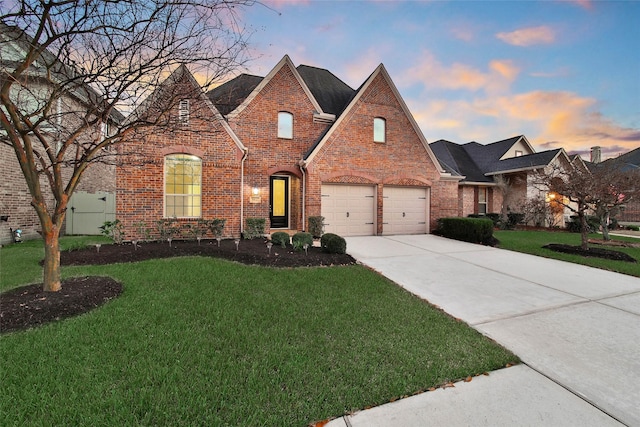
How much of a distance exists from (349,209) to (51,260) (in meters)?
9.47

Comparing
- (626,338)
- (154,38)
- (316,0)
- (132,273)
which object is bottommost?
(626,338)

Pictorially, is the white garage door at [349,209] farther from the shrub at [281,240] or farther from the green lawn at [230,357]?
the green lawn at [230,357]

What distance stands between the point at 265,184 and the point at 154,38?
24.7 ft

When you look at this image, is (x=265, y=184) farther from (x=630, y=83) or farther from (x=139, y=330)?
(x=630, y=83)

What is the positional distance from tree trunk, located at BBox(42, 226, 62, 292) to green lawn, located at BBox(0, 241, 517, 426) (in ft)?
3.15

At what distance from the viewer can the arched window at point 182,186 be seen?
30.8ft

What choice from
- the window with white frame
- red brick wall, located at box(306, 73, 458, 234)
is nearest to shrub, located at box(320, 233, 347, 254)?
red brick wall, located at box(306, 73, 458, 234)

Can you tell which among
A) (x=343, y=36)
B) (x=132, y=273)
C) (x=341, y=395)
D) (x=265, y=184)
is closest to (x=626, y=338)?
(x=341, y=395)

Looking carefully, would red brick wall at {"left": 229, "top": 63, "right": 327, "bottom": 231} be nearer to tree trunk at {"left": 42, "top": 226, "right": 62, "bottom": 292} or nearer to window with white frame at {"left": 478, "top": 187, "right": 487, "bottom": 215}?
tree trunk at {"left": 42, "top": 226, "right": 62, "bottom": 292}

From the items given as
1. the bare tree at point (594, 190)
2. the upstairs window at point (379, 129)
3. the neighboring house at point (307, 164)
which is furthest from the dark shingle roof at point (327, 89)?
the bare tree at point (594, 190)

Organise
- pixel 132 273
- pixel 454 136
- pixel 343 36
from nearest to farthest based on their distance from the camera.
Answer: pixel 132 273 → pixel 343 36 → pixel 454 136

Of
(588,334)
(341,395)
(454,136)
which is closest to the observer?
(341,395)

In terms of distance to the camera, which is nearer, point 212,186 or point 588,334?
point 588,334

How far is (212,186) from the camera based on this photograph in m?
9.70
